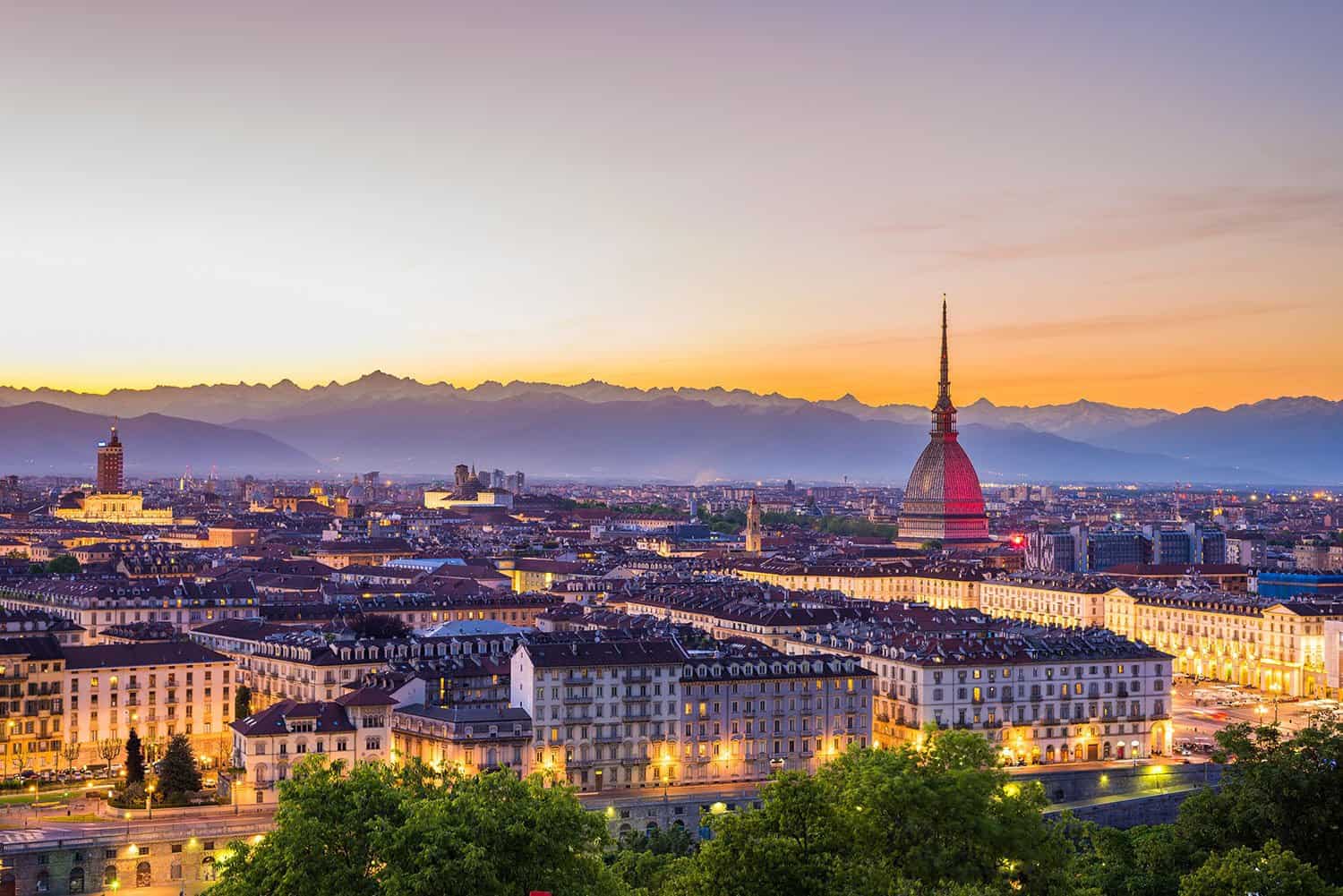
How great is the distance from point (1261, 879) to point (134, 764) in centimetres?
4903

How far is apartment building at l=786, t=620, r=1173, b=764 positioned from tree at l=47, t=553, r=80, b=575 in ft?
316

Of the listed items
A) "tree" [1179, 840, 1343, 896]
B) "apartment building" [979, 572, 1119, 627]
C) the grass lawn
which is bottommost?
the grass lawn

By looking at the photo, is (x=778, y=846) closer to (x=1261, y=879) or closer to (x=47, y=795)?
(x=1261, y=879)

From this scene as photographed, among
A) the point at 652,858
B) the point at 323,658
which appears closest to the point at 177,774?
the point at 323,658

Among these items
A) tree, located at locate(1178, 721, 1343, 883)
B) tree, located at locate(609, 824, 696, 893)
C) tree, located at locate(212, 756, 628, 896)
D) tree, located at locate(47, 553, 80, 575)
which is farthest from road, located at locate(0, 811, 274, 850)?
tree, located at locate(47, 553, 80, 575)

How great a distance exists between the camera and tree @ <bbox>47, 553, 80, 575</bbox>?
562 ft

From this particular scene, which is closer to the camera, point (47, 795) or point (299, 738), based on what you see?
point (47, 795)

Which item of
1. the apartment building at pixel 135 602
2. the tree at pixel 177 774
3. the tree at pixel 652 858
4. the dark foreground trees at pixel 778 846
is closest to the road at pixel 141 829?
the tree at pixel 177 774

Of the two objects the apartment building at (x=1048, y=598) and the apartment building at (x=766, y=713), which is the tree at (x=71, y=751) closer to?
the apartment building at (x=766, y=713)

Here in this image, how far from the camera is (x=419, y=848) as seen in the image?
47281mm

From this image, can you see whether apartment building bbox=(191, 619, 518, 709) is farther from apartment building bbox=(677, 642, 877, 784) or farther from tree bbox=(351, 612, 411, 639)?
apartment building bbox=(677, 642, 877, 784)

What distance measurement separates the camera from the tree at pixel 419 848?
4622 cm

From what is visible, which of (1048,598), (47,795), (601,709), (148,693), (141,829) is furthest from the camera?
(1048,598)

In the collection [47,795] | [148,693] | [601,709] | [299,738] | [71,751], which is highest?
[601,709]
